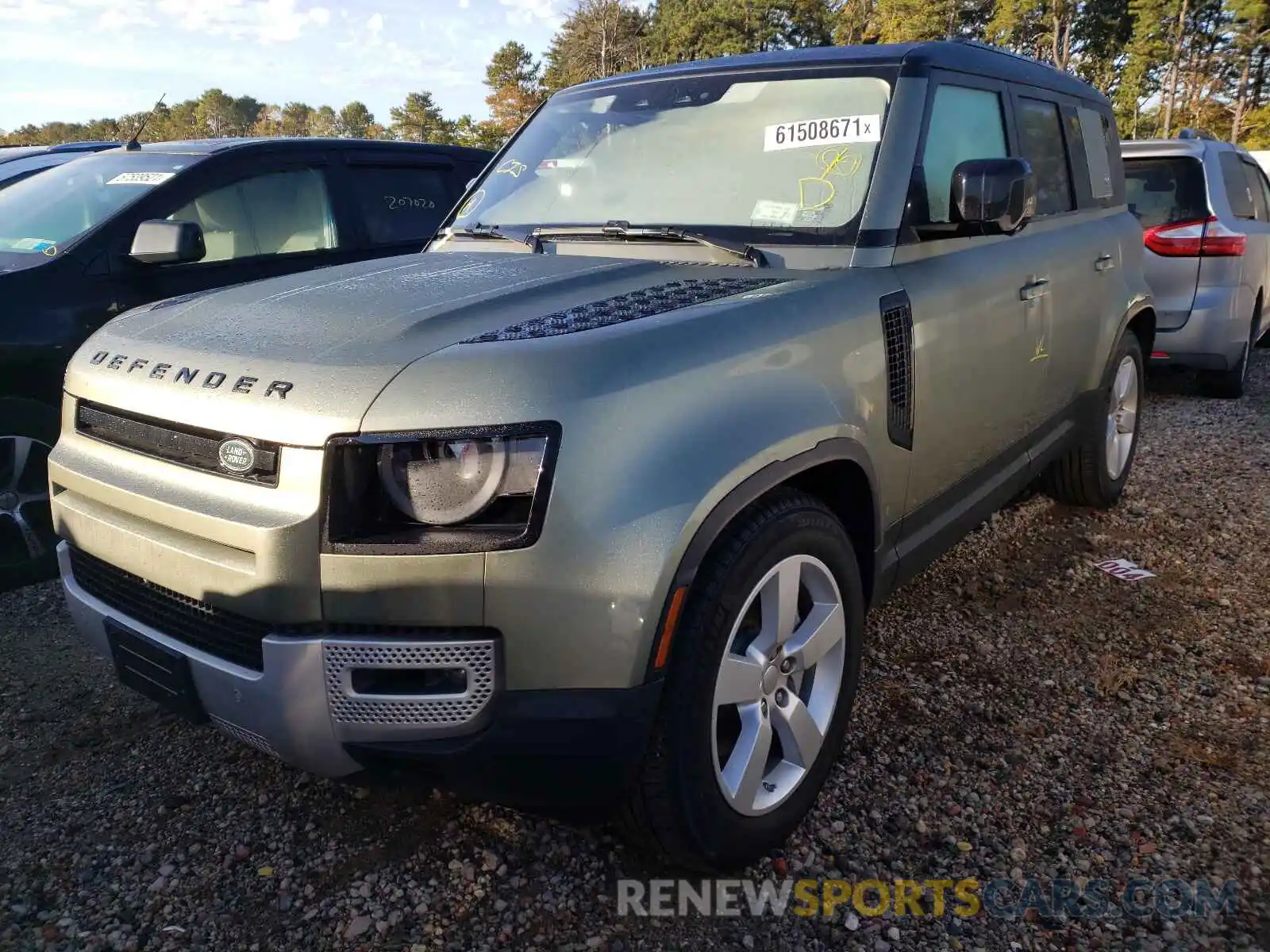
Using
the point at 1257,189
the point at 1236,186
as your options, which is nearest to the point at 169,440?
the point at 1236,186

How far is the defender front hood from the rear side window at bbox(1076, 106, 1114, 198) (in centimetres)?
266

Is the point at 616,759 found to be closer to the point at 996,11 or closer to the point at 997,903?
the point at 997,903

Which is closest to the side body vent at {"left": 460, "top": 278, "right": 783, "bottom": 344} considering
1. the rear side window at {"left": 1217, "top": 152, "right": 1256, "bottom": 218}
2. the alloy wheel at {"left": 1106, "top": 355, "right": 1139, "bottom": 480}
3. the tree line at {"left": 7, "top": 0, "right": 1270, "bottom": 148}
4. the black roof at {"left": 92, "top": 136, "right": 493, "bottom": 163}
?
the alloy wheel at {"left": 1106, "top": 355, "right": 1139, "bottom": 480}

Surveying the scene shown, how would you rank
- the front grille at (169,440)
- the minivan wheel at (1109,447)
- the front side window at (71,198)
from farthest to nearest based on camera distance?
the minivan wheel at (1109,447)
the front side window at (71,198)
the front grille at (169,440)

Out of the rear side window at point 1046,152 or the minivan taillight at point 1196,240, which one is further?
the minivan taillight at point 1196,240

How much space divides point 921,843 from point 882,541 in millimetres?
789

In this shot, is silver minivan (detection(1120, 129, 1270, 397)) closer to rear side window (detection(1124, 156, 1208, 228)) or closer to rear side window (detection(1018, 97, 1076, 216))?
rear side window (detection(1124, 156, 1208, 228))

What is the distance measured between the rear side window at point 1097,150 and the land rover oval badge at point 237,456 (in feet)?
12.8

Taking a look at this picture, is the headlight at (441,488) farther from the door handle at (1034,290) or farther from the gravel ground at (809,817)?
the door handle at (1034,290)

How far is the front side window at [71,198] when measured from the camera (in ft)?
13.8

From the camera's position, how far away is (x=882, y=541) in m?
2.57

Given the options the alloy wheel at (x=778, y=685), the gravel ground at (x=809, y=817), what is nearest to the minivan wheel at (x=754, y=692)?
the alloy wheel at (x=778, y=685)

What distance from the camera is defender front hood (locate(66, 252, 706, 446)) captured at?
5.83 feet

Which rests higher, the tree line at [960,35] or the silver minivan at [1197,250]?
the tree line at [960,35]
